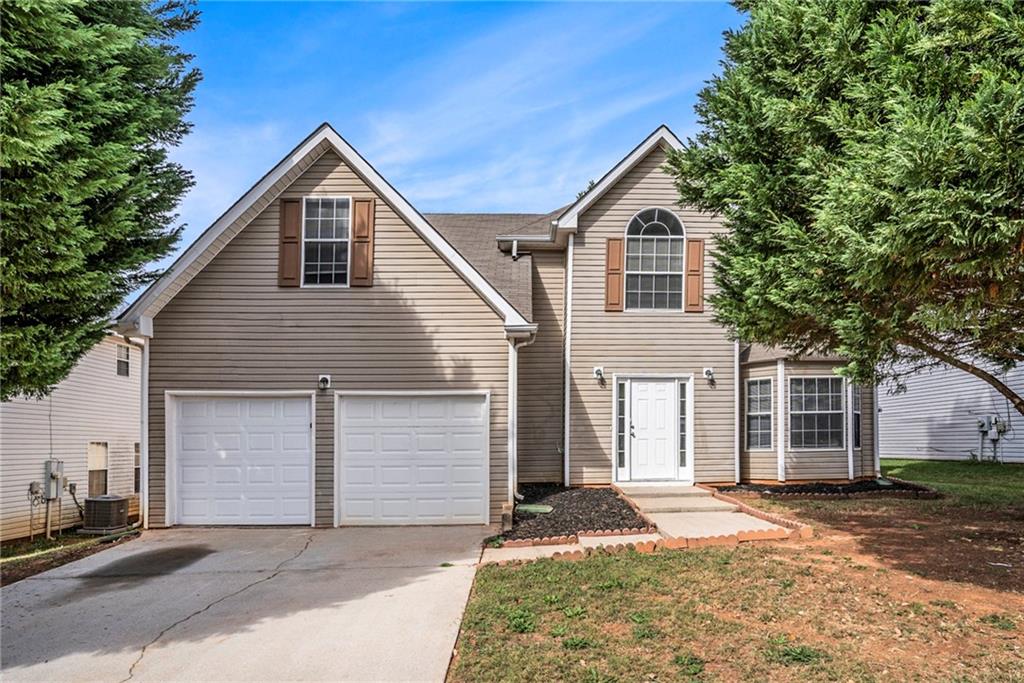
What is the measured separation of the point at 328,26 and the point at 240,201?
2.84m

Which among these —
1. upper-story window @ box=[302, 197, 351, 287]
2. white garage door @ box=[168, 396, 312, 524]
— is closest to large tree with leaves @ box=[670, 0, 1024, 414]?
upper-story window @ box=[302, 197, 351, 287]

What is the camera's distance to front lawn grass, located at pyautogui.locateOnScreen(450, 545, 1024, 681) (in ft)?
14.7

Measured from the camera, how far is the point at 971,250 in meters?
4.96

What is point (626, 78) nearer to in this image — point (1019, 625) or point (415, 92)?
point (415, 92)

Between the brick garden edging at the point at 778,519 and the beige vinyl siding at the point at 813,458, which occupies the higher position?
the beige vinyl siding at the point at 813,458

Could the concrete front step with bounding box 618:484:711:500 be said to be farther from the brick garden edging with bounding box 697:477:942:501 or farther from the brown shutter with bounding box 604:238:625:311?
the brown shutter with bounding box 604:238:625:311

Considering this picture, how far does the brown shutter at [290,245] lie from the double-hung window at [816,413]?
→ 9.22 m

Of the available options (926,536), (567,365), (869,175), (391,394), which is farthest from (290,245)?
(926,536)

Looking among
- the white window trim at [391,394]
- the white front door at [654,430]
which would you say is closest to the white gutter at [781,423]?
the white front door at [654,430]

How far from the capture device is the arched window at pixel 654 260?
12.9 meters

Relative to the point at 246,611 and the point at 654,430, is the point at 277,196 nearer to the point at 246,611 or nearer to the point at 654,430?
the point at 246,611

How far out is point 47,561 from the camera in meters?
8.54

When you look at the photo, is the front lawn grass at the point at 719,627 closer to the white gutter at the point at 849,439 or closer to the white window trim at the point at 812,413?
the white window trim at the point at 812,413

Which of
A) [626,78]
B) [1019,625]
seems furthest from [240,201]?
[1019,625]
